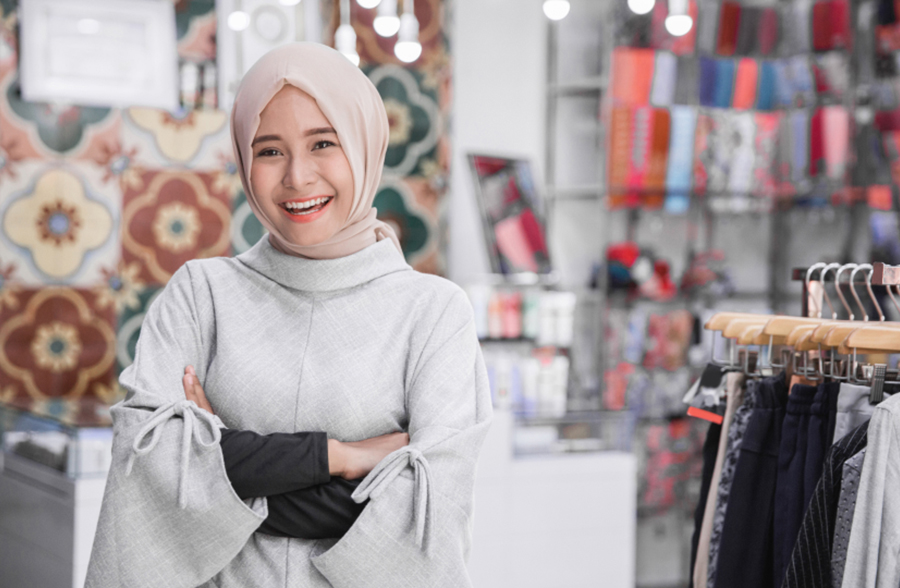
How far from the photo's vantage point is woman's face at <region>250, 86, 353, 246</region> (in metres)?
1.43

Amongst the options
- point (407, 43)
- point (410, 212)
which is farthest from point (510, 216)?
point (407, 43)

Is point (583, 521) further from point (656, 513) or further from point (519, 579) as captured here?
point (656, 513)

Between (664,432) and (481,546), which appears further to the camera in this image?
(664,432)

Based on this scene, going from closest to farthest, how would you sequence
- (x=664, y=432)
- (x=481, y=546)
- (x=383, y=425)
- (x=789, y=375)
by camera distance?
(x=383, y=425) < (x=789, y=375) < (x=481, y=546) < (x=664, y=432)

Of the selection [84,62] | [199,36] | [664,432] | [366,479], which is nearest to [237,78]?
[199,36]

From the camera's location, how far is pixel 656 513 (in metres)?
4.65

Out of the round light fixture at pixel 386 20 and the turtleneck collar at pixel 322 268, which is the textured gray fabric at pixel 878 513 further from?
the round light fixture at pixel 386 20

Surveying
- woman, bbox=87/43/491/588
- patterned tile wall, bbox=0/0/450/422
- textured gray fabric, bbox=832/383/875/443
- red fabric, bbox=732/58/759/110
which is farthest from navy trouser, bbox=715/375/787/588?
red fabric, bbox=732/58/759/110

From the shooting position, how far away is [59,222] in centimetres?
366

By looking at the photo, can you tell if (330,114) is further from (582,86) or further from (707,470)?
(582,86)

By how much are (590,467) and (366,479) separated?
216cm

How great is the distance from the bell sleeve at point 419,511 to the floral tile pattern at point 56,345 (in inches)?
106

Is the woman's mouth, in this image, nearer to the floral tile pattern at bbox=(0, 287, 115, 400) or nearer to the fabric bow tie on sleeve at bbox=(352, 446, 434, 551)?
the fabric bow tie on sleeve at bbox=(352, 446, 434, 551)

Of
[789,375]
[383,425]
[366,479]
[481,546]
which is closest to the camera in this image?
[366,479]
